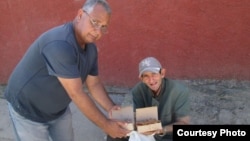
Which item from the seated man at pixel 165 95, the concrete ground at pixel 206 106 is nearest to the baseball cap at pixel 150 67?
the seated man at pixel 165 95

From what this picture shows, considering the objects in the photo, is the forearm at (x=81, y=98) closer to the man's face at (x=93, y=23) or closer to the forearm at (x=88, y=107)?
the forearm at (x=88, y=107)

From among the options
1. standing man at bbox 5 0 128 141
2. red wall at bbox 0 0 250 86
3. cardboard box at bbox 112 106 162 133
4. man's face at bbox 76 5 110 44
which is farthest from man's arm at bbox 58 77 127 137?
red wall at bbox 0 0 250 86

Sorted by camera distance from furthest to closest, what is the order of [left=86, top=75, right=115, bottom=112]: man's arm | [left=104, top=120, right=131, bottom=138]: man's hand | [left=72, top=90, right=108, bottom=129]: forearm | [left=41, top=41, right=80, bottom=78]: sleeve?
[left=86, top=75, right=115, bottom=112]: man's arm
[left=104, top=120, right=131, bottom=138]: man's hand
[left=72, top=90, right=108, bottom=129]: forearm
[left=41, top=41, right=80, bottom=78]: sleeve

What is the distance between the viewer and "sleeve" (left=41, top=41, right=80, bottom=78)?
7.43ft

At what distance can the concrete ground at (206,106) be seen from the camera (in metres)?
4.15

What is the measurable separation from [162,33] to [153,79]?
5.48 ft

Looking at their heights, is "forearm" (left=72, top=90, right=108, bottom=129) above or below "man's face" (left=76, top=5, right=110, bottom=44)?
below

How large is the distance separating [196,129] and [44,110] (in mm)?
976

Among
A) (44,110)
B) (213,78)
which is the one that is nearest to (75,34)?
(44,110)

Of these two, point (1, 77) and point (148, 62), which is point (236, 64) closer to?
point (148, 62)

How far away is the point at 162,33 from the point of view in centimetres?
460

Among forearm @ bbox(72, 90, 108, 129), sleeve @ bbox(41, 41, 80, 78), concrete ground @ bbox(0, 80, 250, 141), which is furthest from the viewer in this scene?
concrete ground @ bbox(0, 80, 250, 141)

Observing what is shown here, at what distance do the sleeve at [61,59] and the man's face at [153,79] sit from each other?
2.62 ft

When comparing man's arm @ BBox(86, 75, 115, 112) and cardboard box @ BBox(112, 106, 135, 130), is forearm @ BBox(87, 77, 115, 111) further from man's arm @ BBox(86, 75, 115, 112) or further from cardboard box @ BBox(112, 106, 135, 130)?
cardboard box @ BBox(112, 106, 135, 130)
